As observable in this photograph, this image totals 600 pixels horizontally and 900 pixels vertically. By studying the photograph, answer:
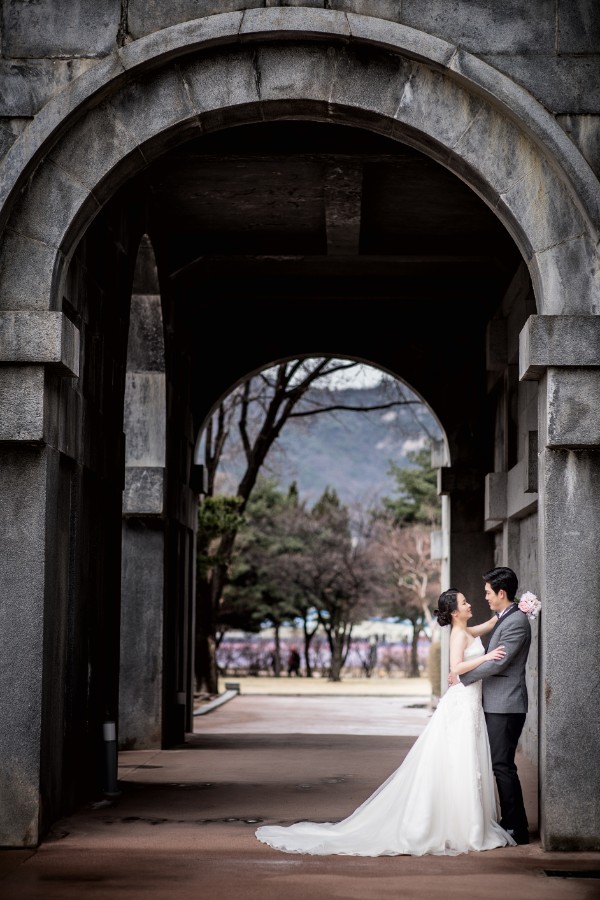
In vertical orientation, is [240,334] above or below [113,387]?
above

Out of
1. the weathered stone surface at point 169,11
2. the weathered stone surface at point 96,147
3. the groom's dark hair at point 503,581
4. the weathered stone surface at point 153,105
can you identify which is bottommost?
the groom's dark hair at point 503,581

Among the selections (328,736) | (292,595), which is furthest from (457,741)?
(292,595)

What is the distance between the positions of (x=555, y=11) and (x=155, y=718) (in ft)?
28.9

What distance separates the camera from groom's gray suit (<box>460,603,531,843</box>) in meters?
7.71

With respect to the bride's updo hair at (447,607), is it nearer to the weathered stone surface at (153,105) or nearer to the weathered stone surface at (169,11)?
the weathered stone surface at (153,105)

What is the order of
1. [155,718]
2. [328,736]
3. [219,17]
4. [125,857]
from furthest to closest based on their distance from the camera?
[328,736] → [155,718] → [219,17] → [125,857]

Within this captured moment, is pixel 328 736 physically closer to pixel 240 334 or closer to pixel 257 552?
pixel 240 334

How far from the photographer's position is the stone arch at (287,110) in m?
7.75

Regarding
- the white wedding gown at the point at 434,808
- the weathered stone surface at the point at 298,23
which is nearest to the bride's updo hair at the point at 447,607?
the white wedding gown at the point at 434,808

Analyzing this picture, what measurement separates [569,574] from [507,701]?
3.18 ft

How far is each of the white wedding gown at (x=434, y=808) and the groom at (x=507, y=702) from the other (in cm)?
7

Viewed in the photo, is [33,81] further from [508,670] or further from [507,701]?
[507,701]

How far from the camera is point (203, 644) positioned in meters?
24.5

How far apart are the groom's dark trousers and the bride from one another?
0.07 m
